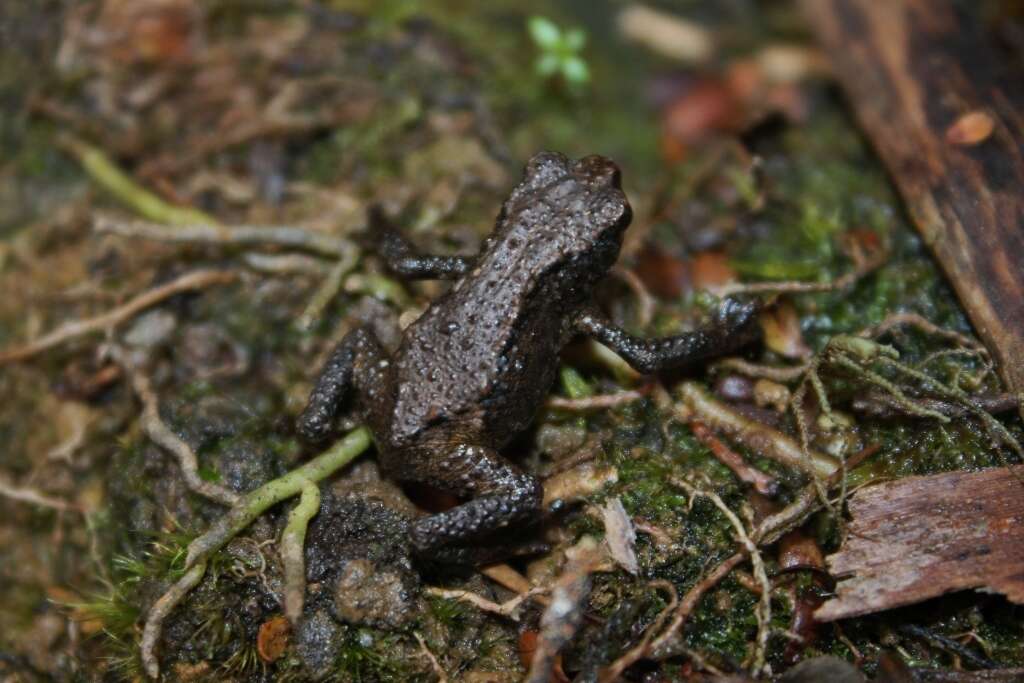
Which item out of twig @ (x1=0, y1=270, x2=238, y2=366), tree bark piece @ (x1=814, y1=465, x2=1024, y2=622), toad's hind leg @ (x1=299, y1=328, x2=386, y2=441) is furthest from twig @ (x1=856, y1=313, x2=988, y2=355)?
twig @ (x1=0, y1=270, x2=238, y2=366)

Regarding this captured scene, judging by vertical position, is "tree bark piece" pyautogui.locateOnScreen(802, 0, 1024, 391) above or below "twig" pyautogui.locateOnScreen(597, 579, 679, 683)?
above

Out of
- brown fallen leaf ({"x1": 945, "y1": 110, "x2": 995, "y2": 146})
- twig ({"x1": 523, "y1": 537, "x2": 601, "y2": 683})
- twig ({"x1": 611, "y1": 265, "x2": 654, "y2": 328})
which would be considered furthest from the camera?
brown fallen leaf ({"x1": 945, "y1": 110, "x2": 995, "y2": 146})

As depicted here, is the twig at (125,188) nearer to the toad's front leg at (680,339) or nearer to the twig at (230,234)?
the twig at (230,234)

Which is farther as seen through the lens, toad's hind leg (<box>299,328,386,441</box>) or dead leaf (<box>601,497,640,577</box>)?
toad's hind leg (<box>299,328,386,441</box>)

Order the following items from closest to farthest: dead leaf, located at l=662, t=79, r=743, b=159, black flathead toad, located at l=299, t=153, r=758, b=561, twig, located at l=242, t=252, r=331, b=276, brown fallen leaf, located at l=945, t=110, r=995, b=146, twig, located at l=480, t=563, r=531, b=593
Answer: black flathead toad, located at l=299, t=153, r=758, b=561 < twig, located at l=480, t=563, r=531, b=593 < brown fallen leaf, located at l=945, t=110, r=995, b=146 < twig, located at l=242, t=252, r=331, b=276 < dead leaf, located at l=662, t=79, r=743, b=159

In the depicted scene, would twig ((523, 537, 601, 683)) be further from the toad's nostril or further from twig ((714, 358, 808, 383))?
the toad's nostril

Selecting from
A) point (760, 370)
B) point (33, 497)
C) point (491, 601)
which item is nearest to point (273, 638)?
point (491, 601)

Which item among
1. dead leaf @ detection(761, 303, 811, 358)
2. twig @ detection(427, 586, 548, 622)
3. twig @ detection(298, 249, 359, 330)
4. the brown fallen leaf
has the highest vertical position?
the brown fallen leaf
